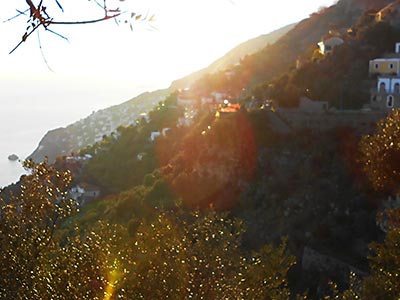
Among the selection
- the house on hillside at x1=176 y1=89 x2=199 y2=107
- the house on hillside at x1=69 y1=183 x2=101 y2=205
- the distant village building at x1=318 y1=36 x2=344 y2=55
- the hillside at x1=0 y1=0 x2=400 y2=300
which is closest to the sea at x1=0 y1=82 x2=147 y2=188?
the house on hillside at x1=176 y1=89 x2=199 y2=107

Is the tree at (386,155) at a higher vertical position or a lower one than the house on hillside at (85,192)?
higher

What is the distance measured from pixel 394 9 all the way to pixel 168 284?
31177 mm

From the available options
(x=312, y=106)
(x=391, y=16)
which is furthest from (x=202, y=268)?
(x=391, y=16)

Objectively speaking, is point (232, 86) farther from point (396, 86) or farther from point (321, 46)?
point (396, 86)

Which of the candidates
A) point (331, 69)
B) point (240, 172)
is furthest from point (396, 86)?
point (240, 172)

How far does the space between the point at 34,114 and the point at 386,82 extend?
103 meters

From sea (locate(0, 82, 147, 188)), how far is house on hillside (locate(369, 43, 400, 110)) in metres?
40.2

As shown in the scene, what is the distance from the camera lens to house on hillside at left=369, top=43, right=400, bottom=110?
25078 millimetres

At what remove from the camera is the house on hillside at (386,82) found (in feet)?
82.3

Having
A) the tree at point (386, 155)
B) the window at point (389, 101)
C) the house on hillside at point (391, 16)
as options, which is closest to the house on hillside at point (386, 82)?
the window at point (389, 101)

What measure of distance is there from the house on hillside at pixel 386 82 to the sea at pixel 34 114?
40.2 m

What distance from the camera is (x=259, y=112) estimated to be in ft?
82.5

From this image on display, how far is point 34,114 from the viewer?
11844 centimetres

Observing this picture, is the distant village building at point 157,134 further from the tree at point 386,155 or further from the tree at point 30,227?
the tree at point 30,227
